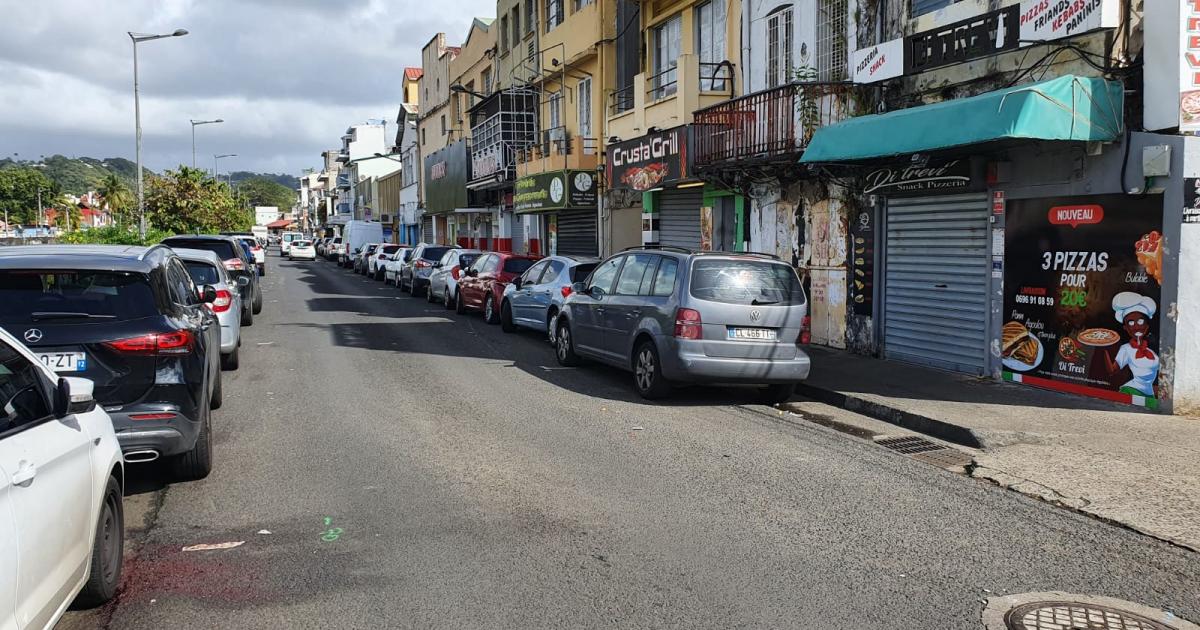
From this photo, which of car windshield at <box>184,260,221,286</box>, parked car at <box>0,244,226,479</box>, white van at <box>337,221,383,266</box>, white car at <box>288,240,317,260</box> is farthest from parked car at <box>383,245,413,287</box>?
white car at <box>288,240,317,260</box>

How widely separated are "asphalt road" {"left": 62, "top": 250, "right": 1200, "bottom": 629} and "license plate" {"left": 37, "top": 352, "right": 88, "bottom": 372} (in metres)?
0.98

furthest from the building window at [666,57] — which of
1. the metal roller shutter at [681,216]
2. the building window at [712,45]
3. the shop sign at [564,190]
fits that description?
the shop sign at [564,190]

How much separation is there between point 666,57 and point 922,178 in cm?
1015

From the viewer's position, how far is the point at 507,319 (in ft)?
57.1

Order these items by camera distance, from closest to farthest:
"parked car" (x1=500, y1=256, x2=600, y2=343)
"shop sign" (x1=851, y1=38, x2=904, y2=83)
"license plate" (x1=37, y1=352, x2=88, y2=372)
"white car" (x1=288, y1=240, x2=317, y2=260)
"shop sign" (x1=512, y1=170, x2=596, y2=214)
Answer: "license plate" (x1=37, y1=352, x2=88, y2=372) < "shop sign" (x1=851, y1=38, x2=904, y2=83) < "parked car" (x1=500, y1=256, x2=600, y2=343) < "shop sign" (x1=512, y1=170, x2=596, y2=214) < "white car" (x1=288, y1=240, x2=317, y2=260)

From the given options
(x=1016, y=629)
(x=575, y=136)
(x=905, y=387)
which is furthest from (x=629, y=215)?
(x=1016, y=629)

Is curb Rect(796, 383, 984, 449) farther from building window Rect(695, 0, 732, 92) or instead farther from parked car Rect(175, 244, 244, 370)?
building window Rect(695, 0, 732, 92)

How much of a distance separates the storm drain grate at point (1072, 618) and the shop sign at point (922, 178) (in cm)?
799

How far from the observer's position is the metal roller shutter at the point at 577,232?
88.6 feet

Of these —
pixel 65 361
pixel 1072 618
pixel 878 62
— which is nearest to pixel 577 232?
pixel 878 62

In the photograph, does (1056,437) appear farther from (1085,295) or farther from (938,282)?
(938,282)

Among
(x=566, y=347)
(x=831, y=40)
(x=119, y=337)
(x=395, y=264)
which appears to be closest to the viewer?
(x=119, y=337)

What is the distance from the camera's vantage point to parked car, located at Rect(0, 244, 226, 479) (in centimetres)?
589

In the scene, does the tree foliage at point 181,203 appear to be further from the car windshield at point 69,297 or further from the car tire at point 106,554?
the car tire at point 106,554
